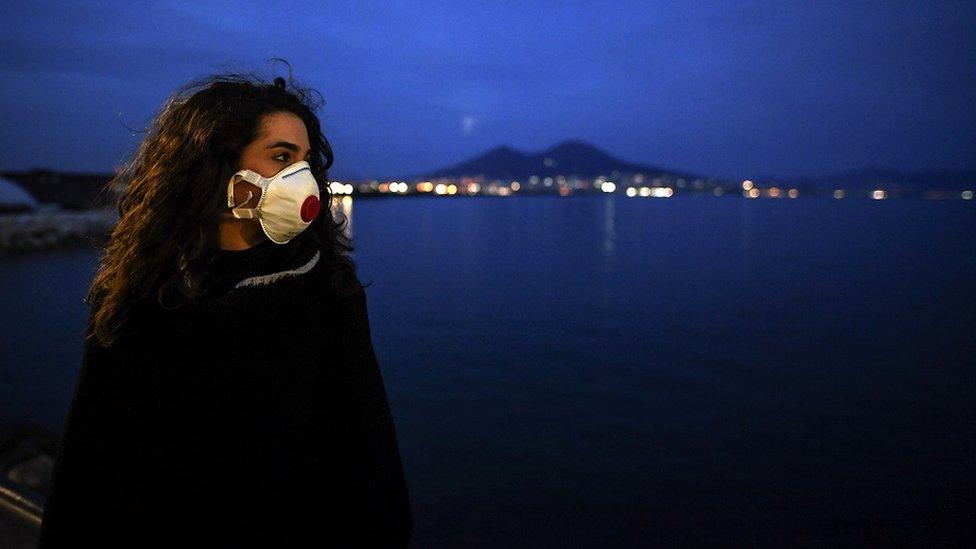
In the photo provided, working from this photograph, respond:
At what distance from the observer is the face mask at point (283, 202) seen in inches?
60.4

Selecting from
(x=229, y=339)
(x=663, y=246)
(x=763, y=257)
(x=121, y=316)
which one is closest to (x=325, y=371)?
(x=229, y=339)

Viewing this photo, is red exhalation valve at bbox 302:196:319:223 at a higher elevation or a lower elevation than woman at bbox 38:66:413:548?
higher

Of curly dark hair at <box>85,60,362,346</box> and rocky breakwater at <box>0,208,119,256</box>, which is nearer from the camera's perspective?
curly dark hair at <box>85,60,362,346</box>

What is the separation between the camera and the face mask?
1534 millimetres

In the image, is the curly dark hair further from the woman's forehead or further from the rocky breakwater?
the rocky breakwater

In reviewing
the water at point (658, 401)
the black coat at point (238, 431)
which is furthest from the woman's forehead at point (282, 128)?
the water at point (658, 401)

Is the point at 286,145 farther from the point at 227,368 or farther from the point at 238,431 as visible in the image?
the point at 238,431

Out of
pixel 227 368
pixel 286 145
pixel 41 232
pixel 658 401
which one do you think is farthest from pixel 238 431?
pixel 41 232

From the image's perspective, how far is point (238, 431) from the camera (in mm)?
1484

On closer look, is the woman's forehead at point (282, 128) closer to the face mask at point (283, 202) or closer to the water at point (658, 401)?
the face mask at point (283, 202)

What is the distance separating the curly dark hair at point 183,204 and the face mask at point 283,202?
2.4 inches

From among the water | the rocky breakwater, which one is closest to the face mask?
the water

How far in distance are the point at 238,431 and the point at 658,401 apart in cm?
972

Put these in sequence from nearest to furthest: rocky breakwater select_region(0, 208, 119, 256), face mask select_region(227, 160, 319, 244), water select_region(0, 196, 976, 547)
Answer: face mask select_region(227, 160, 319, 244)
water select_region(0, 196, 976, 547)
rocky breakwater select_region(0, 208, 119, 256)
